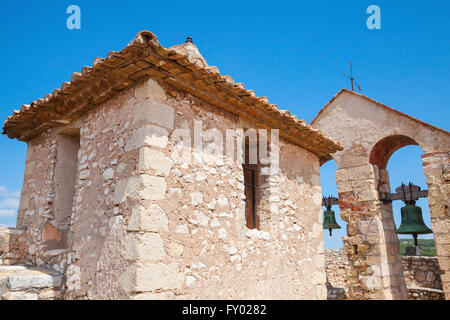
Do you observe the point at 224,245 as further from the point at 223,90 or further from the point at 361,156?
the point at 361,156

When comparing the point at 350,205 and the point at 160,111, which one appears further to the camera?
the point at 350,205

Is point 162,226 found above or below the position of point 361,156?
below

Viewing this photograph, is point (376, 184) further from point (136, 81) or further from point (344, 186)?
point (136, 81)

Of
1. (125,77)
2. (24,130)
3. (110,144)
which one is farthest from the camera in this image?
(24,130)

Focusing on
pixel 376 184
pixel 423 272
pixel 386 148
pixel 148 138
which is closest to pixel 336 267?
pixel 423 272

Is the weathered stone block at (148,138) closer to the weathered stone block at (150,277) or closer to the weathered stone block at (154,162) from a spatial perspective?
the weathered stone block at (154,162)

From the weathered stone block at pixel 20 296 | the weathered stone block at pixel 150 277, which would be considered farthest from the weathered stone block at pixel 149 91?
the weathered stone block at pixel 20 296

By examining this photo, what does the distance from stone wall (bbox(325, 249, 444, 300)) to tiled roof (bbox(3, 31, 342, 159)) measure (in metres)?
4.25

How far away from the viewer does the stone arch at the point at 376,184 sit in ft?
19.8

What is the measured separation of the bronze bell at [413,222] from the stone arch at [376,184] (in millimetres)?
261
